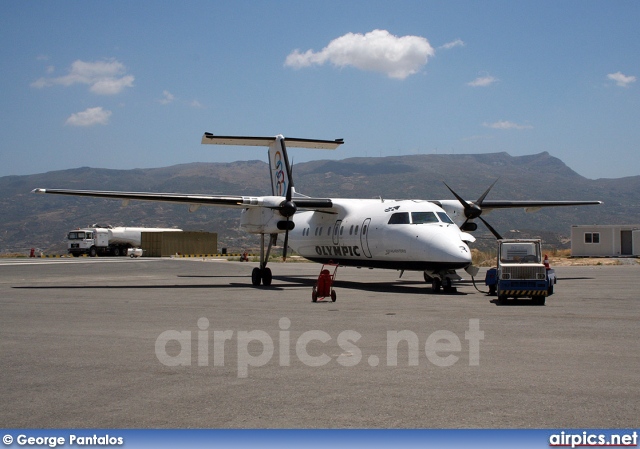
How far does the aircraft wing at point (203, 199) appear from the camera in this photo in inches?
912

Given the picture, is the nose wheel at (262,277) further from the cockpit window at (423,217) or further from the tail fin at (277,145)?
the cockpit window at (423,217)

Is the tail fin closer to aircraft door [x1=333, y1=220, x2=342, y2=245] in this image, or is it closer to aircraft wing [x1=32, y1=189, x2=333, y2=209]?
aircraft wing [x1=32, y1=189, x2=333, y2=209]

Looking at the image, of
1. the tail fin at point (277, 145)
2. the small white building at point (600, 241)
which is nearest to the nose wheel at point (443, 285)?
the tail fin at point (277, 145)

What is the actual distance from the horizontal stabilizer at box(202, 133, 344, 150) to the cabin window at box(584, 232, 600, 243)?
32746mm

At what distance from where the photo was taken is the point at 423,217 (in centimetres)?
2192

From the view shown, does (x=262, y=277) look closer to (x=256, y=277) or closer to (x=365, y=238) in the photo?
(x=256, y=277)

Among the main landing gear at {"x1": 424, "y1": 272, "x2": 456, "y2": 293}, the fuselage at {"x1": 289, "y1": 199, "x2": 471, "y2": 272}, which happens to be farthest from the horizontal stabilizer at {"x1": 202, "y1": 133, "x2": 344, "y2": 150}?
the main landing gear at {"x1": 424, "y1": 272, "x2": 456, "y2": 293}

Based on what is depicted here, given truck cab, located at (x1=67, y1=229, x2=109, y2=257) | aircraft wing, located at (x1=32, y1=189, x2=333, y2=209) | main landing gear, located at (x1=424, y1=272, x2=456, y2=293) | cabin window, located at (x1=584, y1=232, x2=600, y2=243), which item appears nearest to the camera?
main landing gear, located at (x1=424, y1=272, x2=456, y2=293)

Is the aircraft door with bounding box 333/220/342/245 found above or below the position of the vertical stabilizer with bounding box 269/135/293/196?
below

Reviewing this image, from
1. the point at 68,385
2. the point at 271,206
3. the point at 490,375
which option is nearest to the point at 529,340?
the point at 490,375

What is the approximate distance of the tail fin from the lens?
28.0 metres

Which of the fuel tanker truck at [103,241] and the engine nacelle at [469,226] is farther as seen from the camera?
the fuel tanker truck at [103,241]

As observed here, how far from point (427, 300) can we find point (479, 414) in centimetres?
1214

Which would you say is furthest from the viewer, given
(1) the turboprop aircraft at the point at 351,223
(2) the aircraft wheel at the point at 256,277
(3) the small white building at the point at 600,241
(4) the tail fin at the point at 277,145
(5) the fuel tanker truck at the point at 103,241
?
(5) the fuel tanker truck at the point at 103,241
